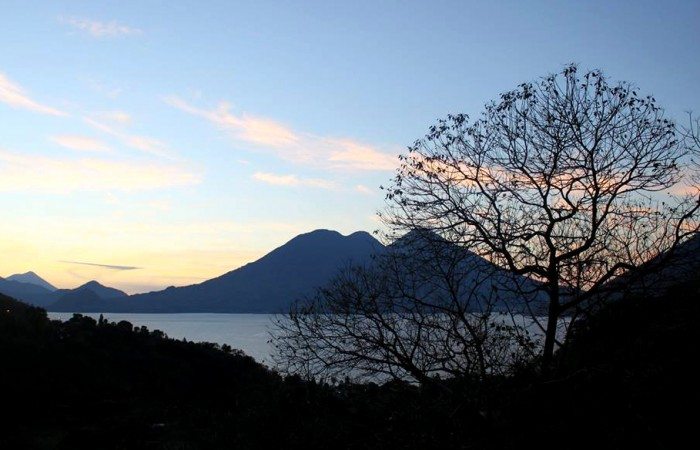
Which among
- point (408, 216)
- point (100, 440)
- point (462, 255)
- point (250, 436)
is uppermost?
point (408, 216)

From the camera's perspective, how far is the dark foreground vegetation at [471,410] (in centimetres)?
752

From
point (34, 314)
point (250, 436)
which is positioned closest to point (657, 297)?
point (250, 436)

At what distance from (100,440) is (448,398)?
36.0 ft

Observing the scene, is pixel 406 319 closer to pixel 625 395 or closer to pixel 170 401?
pixel 625 395

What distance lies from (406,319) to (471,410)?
417 centimetres

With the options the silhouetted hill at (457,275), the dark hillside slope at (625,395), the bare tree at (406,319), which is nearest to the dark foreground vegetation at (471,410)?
the dark hillside slope at (625,395)

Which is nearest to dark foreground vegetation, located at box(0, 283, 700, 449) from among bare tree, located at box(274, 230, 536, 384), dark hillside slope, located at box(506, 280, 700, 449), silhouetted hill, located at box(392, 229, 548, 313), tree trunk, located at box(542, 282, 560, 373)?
dark hillside slope, located at box(506, 280, 700, 449)

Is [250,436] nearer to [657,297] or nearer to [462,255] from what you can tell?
[462,255]

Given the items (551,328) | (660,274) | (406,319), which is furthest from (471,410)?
(660,274)

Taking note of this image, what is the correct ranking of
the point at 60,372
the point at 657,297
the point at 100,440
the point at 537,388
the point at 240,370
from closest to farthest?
the point at 537,388 → the point at 657,297 → the point at 100,440 → the point at 60,372 → the point at 240,370

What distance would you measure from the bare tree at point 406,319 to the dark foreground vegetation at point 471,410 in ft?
2.30

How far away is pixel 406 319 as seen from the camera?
13.0 m

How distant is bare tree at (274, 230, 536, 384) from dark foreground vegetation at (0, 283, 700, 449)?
0.70 meters

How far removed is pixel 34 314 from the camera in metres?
34.2
